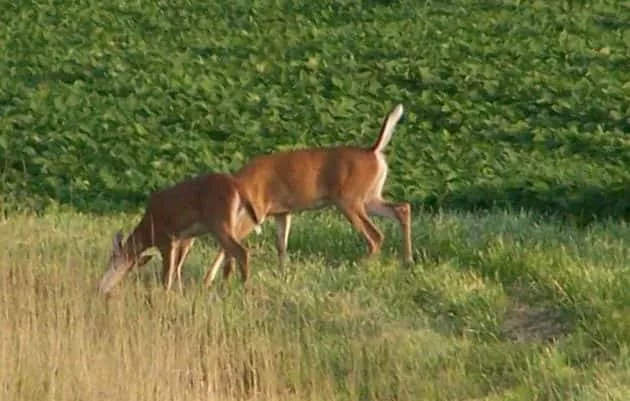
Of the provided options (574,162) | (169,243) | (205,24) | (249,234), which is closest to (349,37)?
(205,24)

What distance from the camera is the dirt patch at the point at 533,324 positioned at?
980cm

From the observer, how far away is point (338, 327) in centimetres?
994

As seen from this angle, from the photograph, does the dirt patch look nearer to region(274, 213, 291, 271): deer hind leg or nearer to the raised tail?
region(274, 213, 291, 271): deer hind leg

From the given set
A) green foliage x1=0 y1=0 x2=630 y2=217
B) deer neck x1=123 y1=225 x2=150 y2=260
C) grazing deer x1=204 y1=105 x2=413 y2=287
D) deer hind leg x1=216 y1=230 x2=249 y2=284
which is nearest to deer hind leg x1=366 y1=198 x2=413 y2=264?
grazing deer x1=204 y1=105 x2=413 y2=287

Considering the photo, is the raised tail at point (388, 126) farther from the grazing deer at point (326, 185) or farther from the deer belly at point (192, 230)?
the deer belly at point (192, 230)

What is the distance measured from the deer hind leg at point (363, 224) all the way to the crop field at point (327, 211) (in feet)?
0.54

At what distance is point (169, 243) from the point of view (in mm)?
11656

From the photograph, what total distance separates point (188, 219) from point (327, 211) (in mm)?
3532

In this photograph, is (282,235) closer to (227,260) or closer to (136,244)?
(227,260)

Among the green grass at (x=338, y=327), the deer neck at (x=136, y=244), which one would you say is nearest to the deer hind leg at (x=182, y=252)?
the green grass at (x=338, y=327)

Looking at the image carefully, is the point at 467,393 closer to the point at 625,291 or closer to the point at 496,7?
the point at 625,291

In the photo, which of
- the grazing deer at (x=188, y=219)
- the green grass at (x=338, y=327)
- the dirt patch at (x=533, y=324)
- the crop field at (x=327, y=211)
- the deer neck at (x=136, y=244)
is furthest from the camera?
the grazing deer at (x=188, y=219)

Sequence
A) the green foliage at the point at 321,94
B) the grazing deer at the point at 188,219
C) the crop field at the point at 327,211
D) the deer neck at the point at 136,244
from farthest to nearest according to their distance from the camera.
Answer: the green foliage at the point at 321,94 → the grazing deer at the point at 188,219 → the deer neck at the point at 136,244 → the crop field at the point at 327,211

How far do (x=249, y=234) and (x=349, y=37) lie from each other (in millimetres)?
13435
